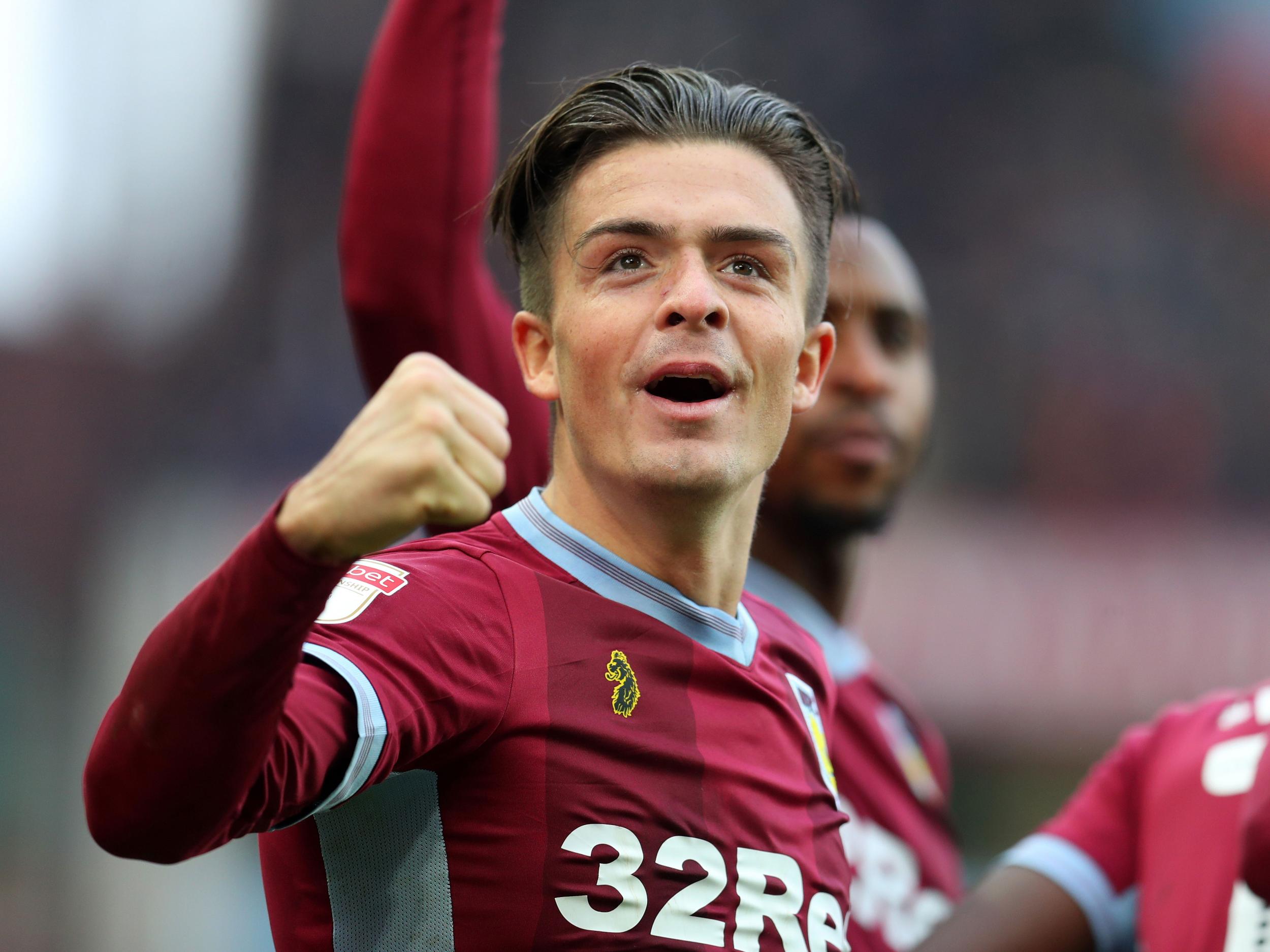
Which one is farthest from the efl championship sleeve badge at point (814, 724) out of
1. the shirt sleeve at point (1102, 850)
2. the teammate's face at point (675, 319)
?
the shirt sleeve at point (1102, 850)

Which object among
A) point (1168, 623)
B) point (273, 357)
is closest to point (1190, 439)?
point (1168, 623)

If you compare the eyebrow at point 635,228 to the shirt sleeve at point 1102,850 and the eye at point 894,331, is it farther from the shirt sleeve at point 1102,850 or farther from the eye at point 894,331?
the eye at point 894,331

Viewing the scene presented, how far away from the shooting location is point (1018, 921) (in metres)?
2.25

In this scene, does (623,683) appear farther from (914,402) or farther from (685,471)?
(914,402)

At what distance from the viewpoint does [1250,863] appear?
1830 millimetres

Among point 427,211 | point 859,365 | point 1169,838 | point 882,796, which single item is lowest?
point 882,796

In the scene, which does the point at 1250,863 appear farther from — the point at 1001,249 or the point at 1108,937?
the point at 1001,249

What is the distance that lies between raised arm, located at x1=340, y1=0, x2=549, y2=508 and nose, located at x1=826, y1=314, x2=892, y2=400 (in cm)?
80

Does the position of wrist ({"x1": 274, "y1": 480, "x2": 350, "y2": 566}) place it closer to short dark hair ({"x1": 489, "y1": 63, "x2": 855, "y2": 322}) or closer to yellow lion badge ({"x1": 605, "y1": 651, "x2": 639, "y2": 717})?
yellow lion badge ({"x1": 605, "y1": 651, "x2": 639, "y2": 717})

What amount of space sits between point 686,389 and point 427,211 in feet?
2.68

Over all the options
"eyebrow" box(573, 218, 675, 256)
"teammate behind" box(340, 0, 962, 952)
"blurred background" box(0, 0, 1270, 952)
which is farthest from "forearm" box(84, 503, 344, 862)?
"blurred background" box(0, 0, 1270, 952)

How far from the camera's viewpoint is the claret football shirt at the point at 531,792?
4.14ft

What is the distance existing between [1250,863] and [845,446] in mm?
1232

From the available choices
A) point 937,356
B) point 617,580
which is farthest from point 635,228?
point 937,356
